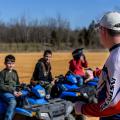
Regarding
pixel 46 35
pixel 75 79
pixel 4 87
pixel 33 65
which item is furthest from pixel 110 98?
pixel 46 35

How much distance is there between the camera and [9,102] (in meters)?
8.06

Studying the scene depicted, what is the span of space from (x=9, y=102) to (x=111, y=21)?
5.21 m

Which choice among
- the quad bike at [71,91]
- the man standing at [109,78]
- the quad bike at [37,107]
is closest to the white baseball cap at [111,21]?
the man standing at [109,78]

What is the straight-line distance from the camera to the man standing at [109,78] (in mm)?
3016

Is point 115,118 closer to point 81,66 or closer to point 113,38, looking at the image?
point 113,38

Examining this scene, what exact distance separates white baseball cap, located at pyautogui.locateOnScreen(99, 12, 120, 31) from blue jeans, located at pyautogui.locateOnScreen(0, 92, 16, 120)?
5103mm

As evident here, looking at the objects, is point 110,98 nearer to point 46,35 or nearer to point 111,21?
point 111,21

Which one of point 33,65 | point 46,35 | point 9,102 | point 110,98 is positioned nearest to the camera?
point 110,98

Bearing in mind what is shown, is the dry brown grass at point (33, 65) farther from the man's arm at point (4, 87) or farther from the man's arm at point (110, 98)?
the man's arm at point (110, 98)

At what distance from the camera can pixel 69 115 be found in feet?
29.8

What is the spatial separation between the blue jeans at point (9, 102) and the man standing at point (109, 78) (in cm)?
498

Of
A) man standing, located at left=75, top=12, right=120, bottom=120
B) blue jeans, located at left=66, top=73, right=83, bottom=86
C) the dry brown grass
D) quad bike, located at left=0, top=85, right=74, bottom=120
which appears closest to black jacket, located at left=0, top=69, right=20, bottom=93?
quad bike, located at left=0, top=85, right=74, bottom=120

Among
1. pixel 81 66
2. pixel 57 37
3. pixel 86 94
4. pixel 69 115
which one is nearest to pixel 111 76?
pixel 69 115

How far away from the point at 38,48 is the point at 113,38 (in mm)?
72996
